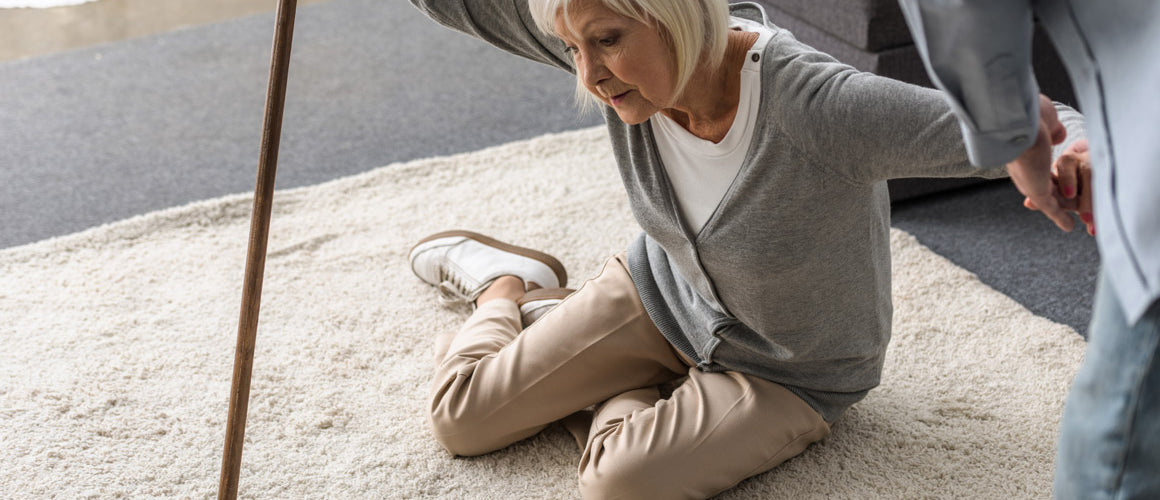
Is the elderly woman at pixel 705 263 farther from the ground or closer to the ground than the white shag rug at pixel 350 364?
farther from the ground

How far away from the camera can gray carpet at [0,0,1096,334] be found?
192 centimetres

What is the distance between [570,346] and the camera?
1428 millimetres

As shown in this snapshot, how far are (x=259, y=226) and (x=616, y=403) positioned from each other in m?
0.55

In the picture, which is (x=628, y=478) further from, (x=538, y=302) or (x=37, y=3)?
(x=37, y=3)

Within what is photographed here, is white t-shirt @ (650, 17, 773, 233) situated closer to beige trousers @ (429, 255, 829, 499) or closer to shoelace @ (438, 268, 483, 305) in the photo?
beige trousers @ (429, 255, 829, 499)

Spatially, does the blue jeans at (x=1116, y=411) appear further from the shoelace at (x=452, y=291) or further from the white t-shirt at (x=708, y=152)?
the shoelace at (x=452, y=291)

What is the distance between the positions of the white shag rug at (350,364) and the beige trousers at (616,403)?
55mm

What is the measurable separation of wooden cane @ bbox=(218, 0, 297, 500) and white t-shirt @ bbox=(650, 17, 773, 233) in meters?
0.43

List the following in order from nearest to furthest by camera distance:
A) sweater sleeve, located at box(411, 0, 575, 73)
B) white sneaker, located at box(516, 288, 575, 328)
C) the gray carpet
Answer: sweater sleeve, located at box(411, 0, 575, 73) < white sneaker, located at box(516, 288, 575, 328) < the gray carpet

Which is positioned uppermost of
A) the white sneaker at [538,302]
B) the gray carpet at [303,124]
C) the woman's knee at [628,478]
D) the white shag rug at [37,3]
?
the woman's knee at [628,478]

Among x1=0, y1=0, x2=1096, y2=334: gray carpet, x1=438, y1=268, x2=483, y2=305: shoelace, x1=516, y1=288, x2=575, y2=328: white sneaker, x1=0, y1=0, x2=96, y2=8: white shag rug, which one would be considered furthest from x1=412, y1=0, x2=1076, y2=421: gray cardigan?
x1=0, y1=0, x2=96, y2=8: white shag rug

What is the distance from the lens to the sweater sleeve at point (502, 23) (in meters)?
1.28

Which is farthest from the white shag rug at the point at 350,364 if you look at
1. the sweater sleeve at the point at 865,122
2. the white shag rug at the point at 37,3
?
the white shag rug at the point at 37,3

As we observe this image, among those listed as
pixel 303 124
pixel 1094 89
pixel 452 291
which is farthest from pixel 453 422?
pixel 303 124
